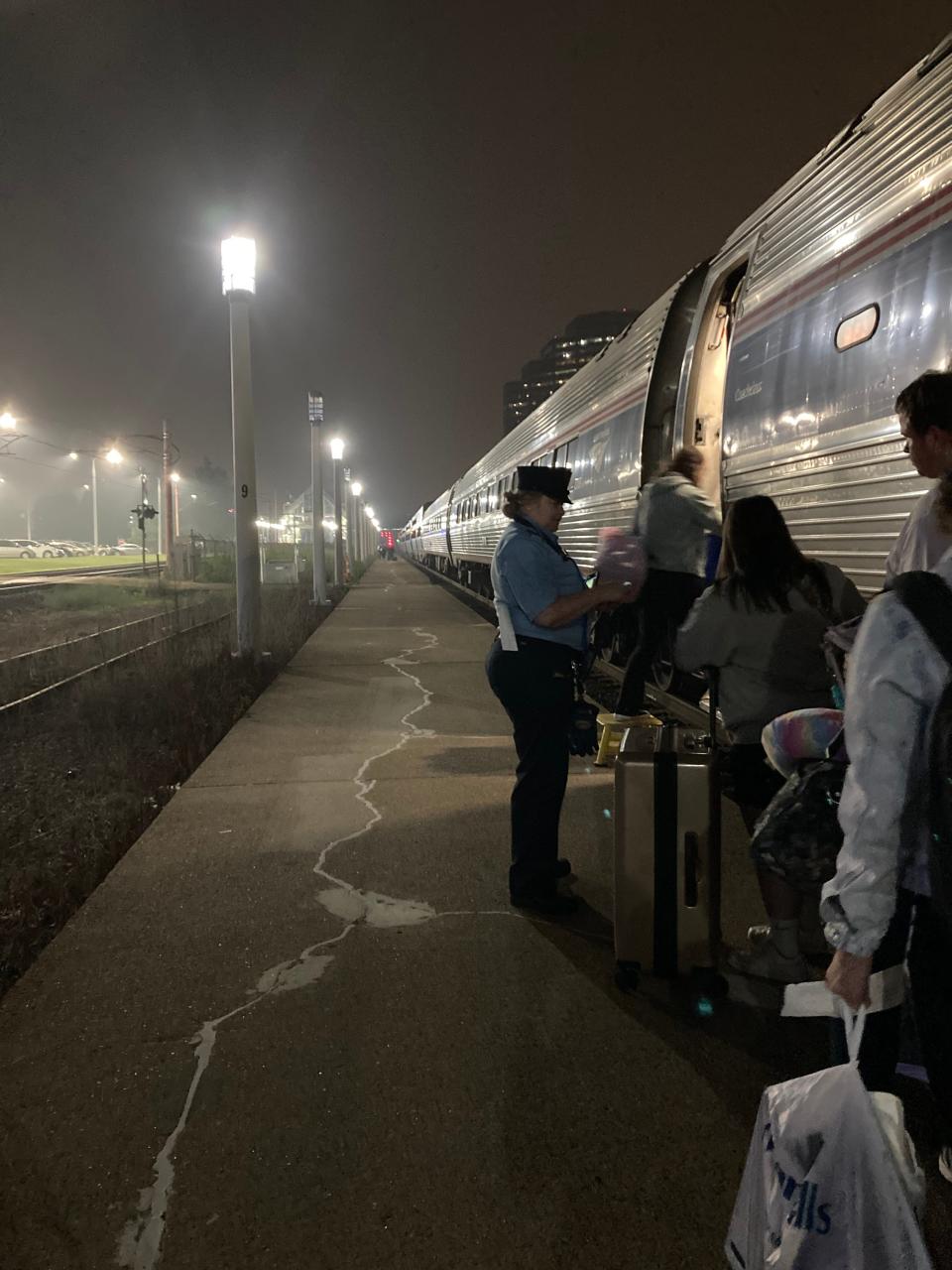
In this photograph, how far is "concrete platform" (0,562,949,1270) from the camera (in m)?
2.31

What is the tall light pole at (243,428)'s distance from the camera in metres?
11.8

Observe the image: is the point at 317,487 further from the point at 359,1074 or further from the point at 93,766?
the point at 359,1074

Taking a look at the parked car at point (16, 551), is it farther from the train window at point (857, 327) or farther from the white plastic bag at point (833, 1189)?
the white plastic bag at point (833, 1189)

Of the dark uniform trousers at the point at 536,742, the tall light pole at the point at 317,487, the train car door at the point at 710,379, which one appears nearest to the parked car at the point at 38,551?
the tall light pole at the point at 317,487

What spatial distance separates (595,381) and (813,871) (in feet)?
31.5

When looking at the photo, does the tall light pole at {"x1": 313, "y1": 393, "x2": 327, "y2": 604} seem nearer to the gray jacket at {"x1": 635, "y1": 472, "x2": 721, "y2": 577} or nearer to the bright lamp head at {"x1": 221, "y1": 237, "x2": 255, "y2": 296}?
the bright lamp head at {"x1": 221, "y1": 237, "x2": 255, "y2": 296}

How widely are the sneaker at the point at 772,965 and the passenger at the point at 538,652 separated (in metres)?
0.90

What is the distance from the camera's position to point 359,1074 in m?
2.96

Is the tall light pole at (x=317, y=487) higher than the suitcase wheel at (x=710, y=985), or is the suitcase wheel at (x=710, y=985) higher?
the tall light pole at (x=317, y=487)

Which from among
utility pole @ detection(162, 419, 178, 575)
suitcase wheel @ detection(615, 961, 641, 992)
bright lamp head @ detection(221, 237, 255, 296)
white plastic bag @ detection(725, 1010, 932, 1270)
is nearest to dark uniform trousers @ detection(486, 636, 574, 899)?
suitcase wheel @ detection(615, 961, 641, 992)

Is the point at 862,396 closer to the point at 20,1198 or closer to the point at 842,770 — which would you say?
the point at 842,770

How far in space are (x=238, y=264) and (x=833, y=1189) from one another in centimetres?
1207

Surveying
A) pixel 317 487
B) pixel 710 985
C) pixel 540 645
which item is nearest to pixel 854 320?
pixel 540 645

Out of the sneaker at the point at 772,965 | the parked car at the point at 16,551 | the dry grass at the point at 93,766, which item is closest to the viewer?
the sneaker at the point at 772,965
